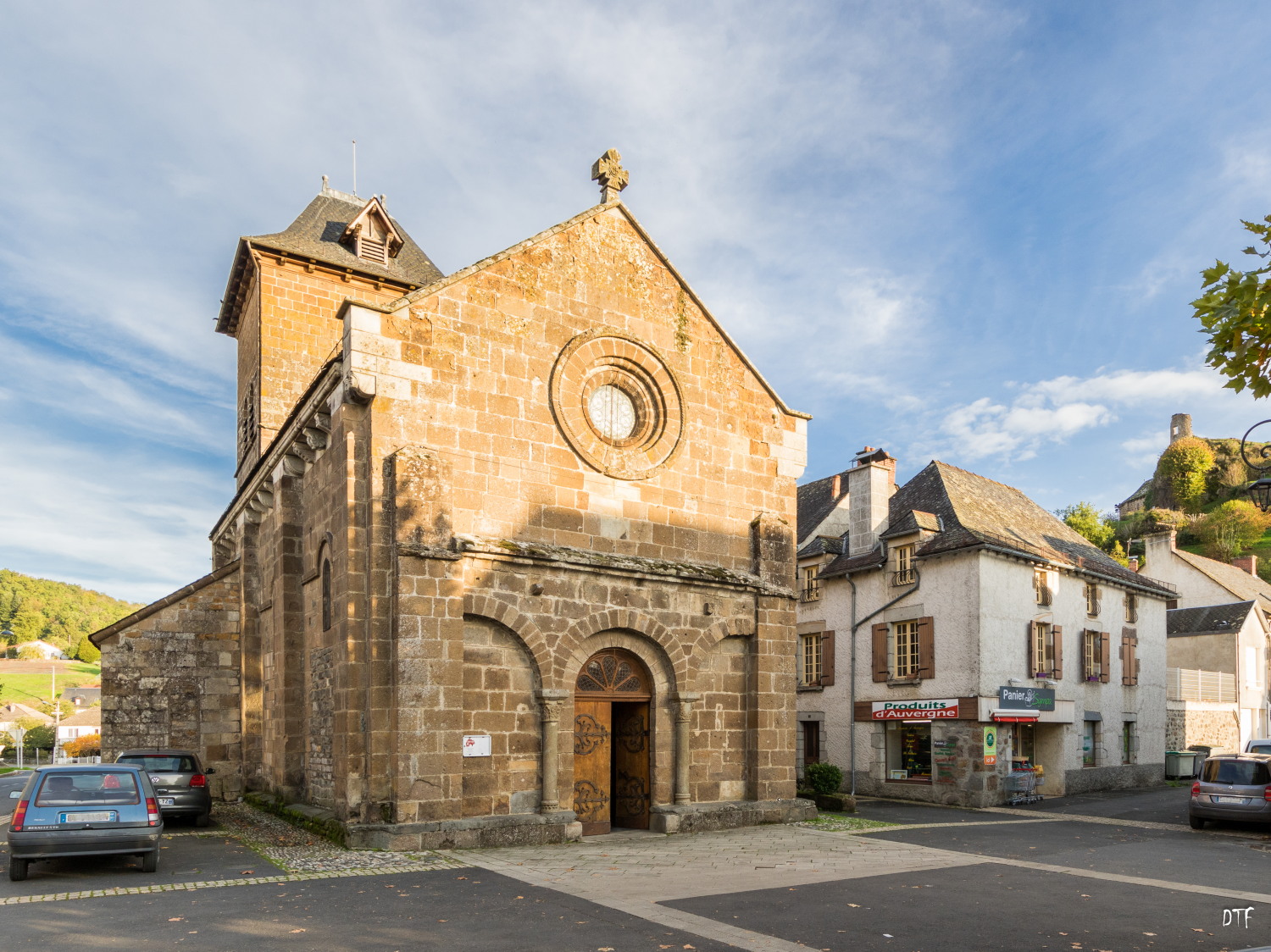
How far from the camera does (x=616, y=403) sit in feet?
54.0

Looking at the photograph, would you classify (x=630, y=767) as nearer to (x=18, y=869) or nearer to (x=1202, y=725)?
(x=18, y=869)

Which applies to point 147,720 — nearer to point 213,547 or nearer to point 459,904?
point 213,547

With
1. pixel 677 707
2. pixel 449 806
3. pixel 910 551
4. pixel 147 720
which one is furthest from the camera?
pixel 910 551

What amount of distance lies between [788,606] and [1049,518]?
16.5 meters

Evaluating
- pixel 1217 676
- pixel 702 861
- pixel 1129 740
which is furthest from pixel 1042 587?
pixel 702 861

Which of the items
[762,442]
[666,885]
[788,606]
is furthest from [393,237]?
[666,885]

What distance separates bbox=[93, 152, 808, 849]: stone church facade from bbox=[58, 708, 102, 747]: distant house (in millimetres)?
79519

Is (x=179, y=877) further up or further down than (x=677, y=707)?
further down

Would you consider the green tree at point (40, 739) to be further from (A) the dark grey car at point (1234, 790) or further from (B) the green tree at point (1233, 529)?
(B) the green tree at point (1233, 529)

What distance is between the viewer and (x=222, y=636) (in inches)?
808

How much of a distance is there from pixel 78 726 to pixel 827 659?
88612 millimetres

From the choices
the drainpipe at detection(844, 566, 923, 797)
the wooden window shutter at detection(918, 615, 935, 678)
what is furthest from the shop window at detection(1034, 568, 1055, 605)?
the drainpipe at detection(844, 566, 923, 797)

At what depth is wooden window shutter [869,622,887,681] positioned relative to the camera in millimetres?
25562

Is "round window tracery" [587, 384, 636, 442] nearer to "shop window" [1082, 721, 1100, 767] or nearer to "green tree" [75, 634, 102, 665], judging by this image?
"shop window" [1082, 721, 1100, 767]
